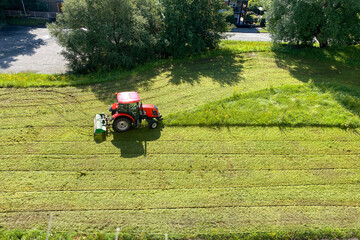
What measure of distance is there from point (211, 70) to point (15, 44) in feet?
67.7

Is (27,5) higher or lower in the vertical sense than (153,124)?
higher

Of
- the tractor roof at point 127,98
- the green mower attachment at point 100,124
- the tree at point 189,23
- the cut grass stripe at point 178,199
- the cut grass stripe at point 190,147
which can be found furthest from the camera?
the tree at point 189,23

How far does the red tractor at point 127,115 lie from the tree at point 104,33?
315 inches

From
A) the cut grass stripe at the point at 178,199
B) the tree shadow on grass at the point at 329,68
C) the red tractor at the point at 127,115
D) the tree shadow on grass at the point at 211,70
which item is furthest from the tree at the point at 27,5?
the cut grass stripe at the point at 178,199

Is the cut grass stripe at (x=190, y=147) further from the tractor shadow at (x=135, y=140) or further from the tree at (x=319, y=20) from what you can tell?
the tree at (x=319, y=20)

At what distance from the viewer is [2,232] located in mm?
7312

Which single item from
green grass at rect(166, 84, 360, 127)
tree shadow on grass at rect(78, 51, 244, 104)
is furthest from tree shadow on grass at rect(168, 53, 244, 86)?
green grass at rect(166, 84, 360, 127)

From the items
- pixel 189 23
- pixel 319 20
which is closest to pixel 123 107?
pixel 189 23

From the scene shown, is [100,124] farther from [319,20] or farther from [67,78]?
[319,20]

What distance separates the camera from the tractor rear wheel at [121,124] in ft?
37.0

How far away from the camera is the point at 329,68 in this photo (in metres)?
19.7

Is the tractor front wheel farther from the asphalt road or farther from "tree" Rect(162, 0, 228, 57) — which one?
the asphalt road

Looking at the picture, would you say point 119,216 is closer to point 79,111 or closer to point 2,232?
point 2,232

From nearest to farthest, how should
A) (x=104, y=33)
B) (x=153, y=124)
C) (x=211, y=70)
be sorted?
(x=153, y=124) < (x=104, y=33) < (x=211, y=70)
